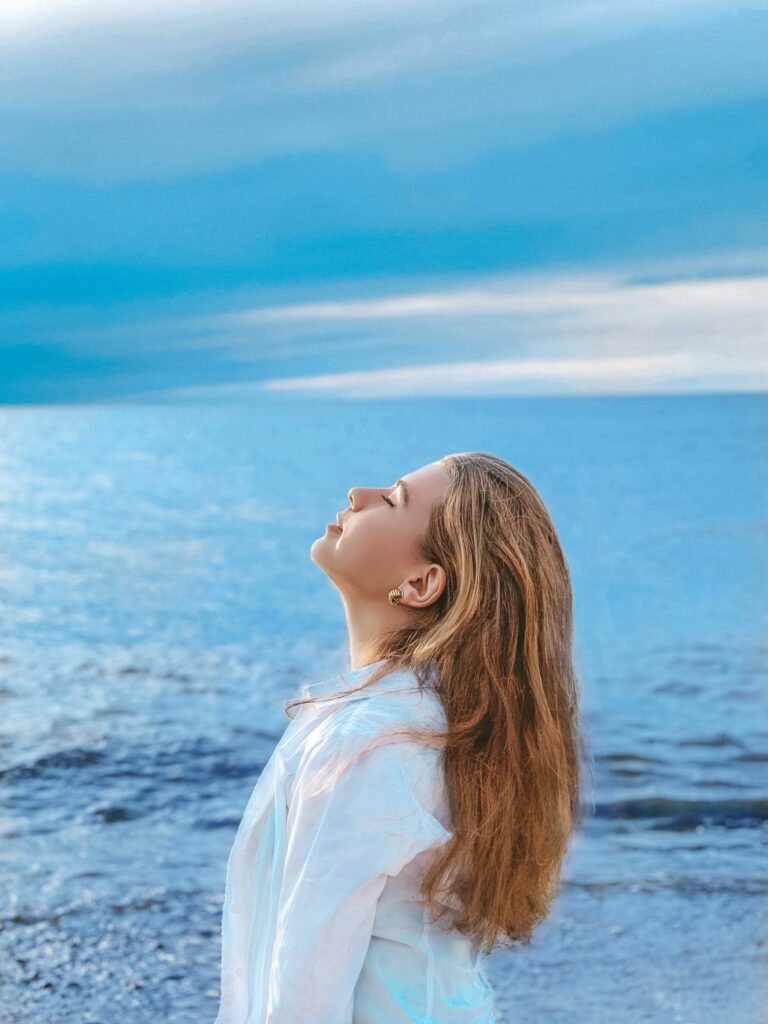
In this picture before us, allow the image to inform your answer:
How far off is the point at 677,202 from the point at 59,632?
172ft

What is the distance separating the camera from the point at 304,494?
123ft

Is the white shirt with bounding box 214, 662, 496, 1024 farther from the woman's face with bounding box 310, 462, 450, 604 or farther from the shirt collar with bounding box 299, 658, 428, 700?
the woman's face with bounding box 310, 462, 450, 604

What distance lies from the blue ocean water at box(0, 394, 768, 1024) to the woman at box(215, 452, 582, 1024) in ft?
1.15

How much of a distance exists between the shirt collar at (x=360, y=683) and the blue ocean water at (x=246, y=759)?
453mm

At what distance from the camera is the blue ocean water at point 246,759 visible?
16.3ft

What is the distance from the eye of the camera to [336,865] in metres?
1.65

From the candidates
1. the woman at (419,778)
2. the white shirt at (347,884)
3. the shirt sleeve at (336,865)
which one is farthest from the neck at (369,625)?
the shirt sleeve at (336,865)


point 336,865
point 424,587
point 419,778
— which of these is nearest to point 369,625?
point 424,587

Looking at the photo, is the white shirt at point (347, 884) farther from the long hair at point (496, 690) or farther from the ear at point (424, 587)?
the ear at point (424, 587)

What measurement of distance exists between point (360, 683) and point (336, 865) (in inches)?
14.4

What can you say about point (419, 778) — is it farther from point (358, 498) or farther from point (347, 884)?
point (358, 498)

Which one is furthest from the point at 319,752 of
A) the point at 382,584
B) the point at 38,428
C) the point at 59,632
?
the point at 38,428

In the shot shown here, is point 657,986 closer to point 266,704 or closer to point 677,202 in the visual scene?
point 266,704

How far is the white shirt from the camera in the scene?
5.41ft
